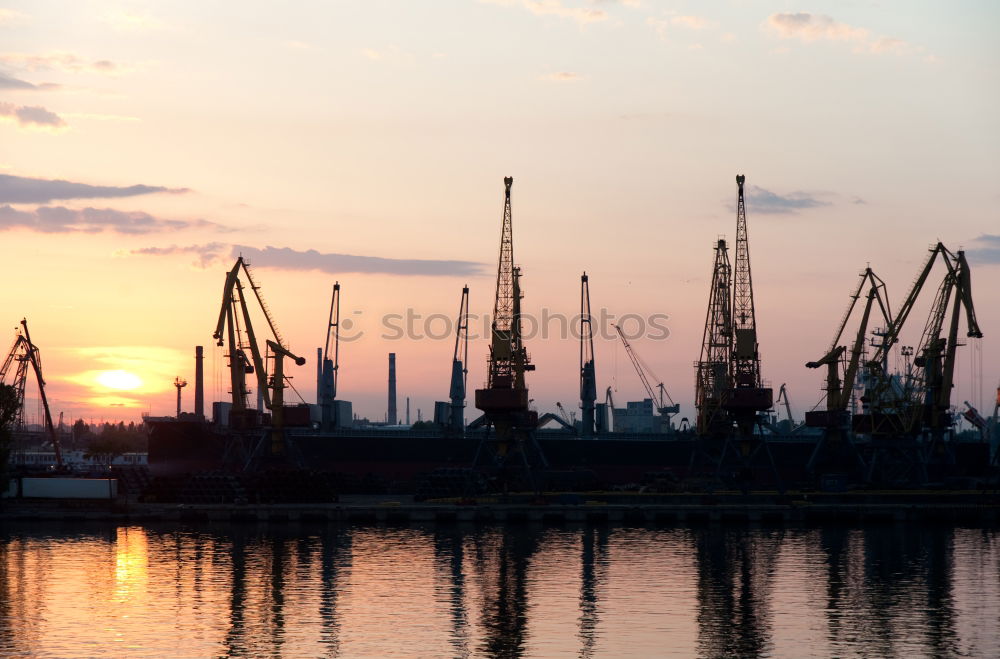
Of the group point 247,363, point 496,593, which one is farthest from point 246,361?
point 496,593

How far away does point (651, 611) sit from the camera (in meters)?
56.2

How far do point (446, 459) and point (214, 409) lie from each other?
28417 millimetres

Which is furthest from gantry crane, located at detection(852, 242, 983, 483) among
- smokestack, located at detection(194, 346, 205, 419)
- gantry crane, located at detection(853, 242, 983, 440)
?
smokestack, located at detection(194, 346, 205, 419)

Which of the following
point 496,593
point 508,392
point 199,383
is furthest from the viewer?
point 199,383

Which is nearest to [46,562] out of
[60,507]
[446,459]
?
[60,507]

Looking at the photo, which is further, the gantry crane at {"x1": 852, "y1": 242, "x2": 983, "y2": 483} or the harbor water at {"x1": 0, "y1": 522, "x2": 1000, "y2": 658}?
the gantry crane at {"x1": 852, "y1": 242, "x2": 983, "y2": 483}

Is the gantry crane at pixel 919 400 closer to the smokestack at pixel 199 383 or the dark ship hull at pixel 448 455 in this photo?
the dark ship hull at pixel 448 455

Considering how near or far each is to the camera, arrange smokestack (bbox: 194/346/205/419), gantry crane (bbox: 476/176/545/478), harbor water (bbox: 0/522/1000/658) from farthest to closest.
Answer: smokestack (bbox: 194/346/205/419)
gantry crane (bbox: 476/176/545/478)
harbor water (bbox: 0/522/1000/658)

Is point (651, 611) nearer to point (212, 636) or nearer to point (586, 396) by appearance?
point (212, 636)

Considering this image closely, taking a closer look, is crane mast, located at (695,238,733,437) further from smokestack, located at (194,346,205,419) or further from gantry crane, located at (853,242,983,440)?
smokestack, located at (194,346,205,419)

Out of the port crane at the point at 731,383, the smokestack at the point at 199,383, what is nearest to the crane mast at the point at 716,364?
the port crane at the point at 731,383

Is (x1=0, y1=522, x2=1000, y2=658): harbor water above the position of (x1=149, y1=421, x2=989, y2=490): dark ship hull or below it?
below

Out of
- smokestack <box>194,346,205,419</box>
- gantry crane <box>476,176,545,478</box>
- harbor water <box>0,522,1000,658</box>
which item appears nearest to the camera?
harbor water <box>0,522,1000,658</box>

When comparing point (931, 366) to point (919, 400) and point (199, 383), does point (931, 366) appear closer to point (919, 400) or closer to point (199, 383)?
point (919, 400)
